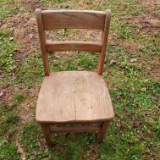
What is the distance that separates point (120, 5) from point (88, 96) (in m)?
2.80

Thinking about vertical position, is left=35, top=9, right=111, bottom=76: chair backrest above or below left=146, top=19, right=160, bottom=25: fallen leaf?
above

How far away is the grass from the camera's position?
86.9 inches

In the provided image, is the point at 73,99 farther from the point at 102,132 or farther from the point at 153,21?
the point at 153,21

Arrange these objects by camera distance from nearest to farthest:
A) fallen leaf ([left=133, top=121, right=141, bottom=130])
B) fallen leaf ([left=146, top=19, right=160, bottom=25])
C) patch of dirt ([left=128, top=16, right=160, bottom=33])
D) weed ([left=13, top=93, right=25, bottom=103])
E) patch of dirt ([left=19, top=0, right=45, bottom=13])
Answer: fallen leaf ([left=133, top=121, right=141, bottom=130]), weed ([left=13, top=93, right=25, bottom=103]), patch of dirt ([left=128, top=16, right=160, bottom=33]), fallen leaf ([left=146, top=19, right=160, bottom=25]), patch of dirt ([left=19, top=0, right=45, bottom=13])

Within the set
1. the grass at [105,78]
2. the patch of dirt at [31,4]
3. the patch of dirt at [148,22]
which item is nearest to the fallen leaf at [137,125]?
the grass at [105,78]

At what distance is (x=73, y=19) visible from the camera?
1694mm

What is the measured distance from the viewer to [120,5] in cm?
402

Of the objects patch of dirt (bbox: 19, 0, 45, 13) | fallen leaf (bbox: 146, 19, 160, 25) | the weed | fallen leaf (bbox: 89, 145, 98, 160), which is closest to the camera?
fallen leaf (bbox: 89, 145, 98, 160)

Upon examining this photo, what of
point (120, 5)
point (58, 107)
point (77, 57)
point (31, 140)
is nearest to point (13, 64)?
point (77, 57)

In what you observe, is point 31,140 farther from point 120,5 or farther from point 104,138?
point 120,5

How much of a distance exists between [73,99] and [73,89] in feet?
0.38

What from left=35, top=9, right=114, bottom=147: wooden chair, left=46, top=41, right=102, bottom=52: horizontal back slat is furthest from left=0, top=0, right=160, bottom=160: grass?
left=46, top=41, right=102, bottom=52: horizontal back slat

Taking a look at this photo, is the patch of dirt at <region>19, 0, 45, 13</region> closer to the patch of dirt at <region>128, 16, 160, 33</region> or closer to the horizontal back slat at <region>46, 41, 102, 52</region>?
the patch of dirt at <region>128, 16, 160, 33</region>

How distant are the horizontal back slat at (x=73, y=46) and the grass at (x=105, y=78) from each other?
98 centimetres
